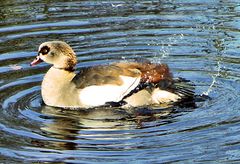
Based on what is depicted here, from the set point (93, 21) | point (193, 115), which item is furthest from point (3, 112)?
point (93, 21)

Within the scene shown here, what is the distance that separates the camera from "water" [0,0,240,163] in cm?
930

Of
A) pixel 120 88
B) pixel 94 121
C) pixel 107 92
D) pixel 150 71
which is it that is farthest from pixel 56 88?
pixel 150 71

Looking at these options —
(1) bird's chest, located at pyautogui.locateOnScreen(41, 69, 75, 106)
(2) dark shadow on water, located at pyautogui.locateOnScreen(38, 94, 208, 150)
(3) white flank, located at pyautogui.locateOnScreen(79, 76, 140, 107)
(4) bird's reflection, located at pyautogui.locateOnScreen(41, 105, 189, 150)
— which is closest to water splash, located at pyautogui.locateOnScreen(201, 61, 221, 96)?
(2) dark shadow on water, located at pyautogui.locateOnScreen(38, 94, 208, 150)

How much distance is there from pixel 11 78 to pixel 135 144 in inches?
133

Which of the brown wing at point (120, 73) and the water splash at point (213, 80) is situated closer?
the brown wing at point (120, 73)

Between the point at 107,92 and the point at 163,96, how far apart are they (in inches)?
29.1

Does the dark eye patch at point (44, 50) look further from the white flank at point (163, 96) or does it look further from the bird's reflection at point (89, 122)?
the white flank at point (163, 96)

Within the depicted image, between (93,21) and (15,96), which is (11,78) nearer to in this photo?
(15,96)

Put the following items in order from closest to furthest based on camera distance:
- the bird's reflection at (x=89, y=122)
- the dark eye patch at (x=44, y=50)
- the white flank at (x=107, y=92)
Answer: the bird's reflection at (x=89, y=122), the white flank at (x=107, y=92), the dark eye patch at (x=44, y=50)

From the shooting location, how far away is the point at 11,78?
12250mm

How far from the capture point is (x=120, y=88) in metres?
11.0

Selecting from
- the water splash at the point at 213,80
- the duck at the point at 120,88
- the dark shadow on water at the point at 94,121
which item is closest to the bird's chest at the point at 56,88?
the duck at the point at 120,88

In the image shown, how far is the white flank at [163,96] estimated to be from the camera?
11.2 meters

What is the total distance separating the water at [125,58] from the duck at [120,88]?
0.17 metres
